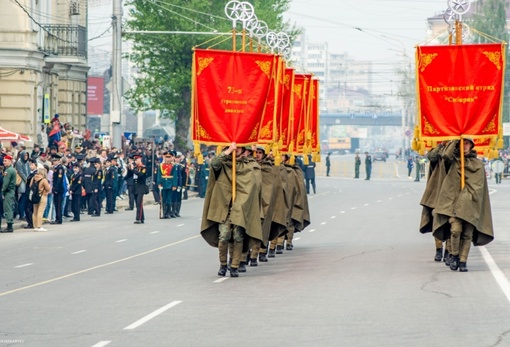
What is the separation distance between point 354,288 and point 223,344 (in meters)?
5.19

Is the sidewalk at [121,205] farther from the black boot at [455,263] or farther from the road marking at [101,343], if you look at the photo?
the road marking at [101,343]

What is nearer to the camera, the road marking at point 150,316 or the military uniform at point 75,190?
the road marking at point 150,316

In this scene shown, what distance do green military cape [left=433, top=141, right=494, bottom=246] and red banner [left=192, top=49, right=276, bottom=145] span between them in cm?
292

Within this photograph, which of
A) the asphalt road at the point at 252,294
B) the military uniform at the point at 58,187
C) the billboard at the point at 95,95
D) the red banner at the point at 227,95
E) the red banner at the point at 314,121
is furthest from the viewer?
the billboard at the point at 95,95

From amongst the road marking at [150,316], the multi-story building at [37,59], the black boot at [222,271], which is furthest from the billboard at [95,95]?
the road marking at [150,316]

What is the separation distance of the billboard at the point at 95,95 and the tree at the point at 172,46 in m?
5.57

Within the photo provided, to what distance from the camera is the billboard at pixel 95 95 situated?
76.6 meters

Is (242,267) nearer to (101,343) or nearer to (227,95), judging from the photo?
(227,95)

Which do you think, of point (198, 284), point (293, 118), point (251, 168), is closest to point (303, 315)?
point (198, 284)

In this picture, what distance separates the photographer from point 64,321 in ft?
46.8

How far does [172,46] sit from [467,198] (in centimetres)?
4863

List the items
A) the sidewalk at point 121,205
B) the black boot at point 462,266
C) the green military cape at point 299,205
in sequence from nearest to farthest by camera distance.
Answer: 1. the black boot at point 462,266
2. the green military cape at point 299,205
3. the sidewalk at point 121,205

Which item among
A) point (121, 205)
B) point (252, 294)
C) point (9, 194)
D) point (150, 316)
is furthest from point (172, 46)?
point (150, 316)

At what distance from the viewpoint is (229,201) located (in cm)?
1994
